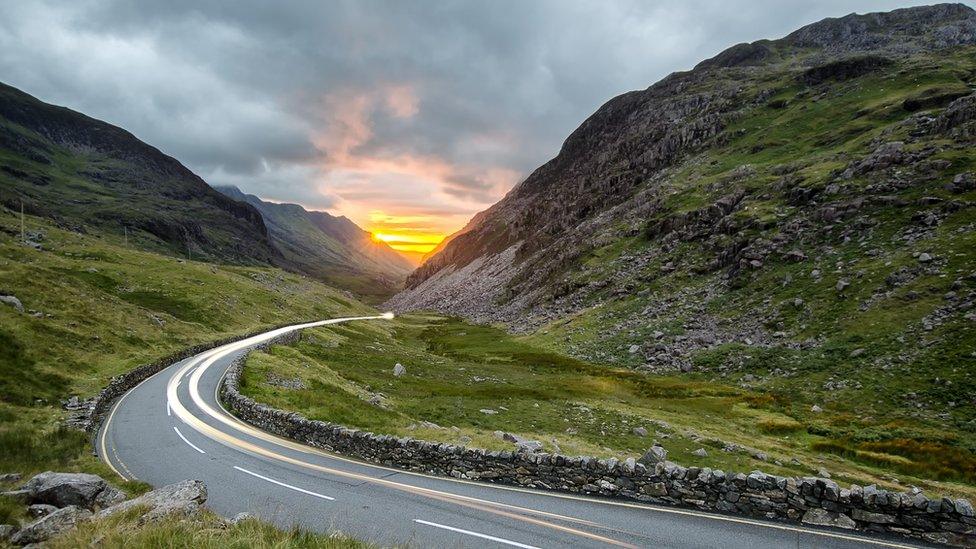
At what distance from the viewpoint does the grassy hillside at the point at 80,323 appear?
21.9 metres

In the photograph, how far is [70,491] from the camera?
12805 millimetres

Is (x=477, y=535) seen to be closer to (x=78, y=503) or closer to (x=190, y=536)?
(x=190, y=536)

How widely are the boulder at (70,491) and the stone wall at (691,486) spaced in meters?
10.3

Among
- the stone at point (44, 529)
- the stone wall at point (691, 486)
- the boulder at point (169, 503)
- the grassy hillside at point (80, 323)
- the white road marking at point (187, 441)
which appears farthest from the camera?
the white road marking at point (187, 441)

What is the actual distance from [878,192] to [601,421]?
6056 cm

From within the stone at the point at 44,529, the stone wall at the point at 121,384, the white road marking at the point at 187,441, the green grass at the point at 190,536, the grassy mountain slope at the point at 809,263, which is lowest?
the stone wall at the point at 121,384

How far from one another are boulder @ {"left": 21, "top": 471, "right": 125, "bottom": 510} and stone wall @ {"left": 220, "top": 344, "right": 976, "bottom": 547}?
33.7ft

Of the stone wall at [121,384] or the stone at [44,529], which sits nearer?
the stone at [44,529]

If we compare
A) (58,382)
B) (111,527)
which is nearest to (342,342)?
(58,382)

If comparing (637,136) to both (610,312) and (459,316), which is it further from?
(610,312)

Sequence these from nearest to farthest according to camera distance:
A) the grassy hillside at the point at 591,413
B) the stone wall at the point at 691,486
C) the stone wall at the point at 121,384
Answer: the stone wall at the point at 691,486
the stone wall at the point at 121,384
the grassy hillside at the point at 591,413

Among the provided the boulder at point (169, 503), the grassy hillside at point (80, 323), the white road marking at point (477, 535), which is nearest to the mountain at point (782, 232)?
the white road marking at point (477, 535)

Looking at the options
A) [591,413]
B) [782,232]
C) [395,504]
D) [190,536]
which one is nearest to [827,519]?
[395,504]

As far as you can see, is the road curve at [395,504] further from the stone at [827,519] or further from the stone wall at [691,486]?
the stone wall at [691,486]
